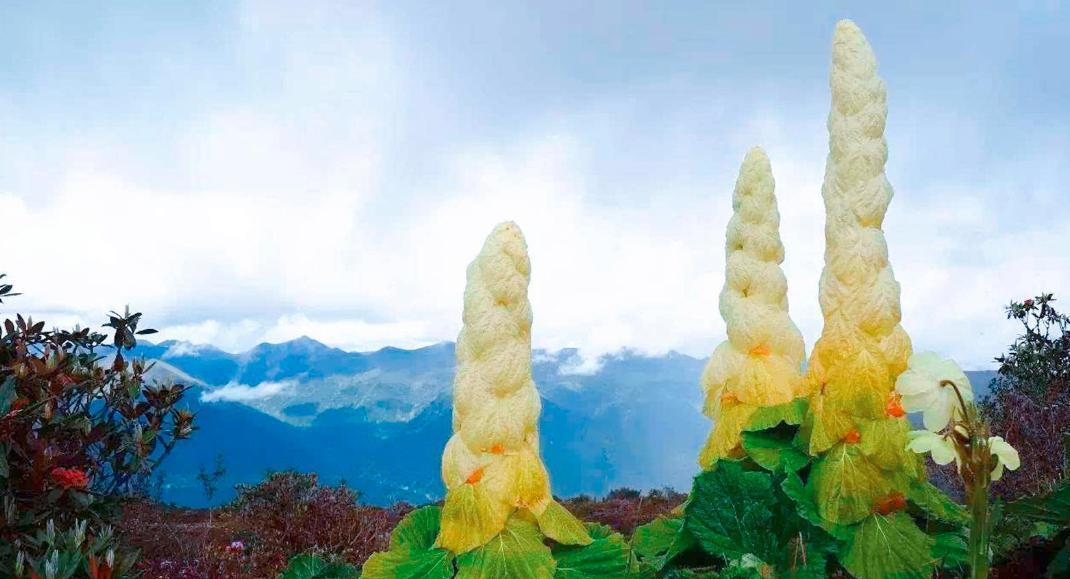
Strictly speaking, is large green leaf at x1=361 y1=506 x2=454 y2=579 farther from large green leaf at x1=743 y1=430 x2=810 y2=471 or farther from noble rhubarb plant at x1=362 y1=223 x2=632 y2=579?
large green leaf at x1=743 y1=430 x2=810 y2=471

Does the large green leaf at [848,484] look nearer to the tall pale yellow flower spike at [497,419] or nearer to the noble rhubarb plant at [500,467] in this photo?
the noble rhubarb plant at [500,467]

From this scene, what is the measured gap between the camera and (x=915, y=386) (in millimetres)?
1947

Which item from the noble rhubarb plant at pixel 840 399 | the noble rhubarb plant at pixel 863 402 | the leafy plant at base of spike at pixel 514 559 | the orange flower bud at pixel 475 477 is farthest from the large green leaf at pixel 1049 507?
the orange flower bud at pixel 475 477

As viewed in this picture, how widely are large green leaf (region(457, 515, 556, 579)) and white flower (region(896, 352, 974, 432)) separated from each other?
1214 mm

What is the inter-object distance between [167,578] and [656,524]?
4.97 metres

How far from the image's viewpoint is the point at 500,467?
8.37 feet

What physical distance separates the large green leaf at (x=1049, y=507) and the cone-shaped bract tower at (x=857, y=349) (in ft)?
2.31

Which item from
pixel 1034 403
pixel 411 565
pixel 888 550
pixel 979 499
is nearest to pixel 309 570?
pixel 411 565

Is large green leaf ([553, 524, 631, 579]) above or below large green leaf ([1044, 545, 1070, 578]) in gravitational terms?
below

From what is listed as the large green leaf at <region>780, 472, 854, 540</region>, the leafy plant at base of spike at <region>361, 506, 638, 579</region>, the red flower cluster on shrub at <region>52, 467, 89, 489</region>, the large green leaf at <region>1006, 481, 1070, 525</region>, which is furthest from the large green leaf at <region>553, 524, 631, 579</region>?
the red flower cluster on shrub at <region>52, 467, 89, 489</region>

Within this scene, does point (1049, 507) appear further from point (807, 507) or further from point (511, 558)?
point (511, 558)

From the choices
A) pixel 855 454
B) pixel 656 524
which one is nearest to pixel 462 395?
pixel 656 524

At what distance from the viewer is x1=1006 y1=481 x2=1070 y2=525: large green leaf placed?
234 cm

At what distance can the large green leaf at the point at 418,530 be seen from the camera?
2812 millimetres
